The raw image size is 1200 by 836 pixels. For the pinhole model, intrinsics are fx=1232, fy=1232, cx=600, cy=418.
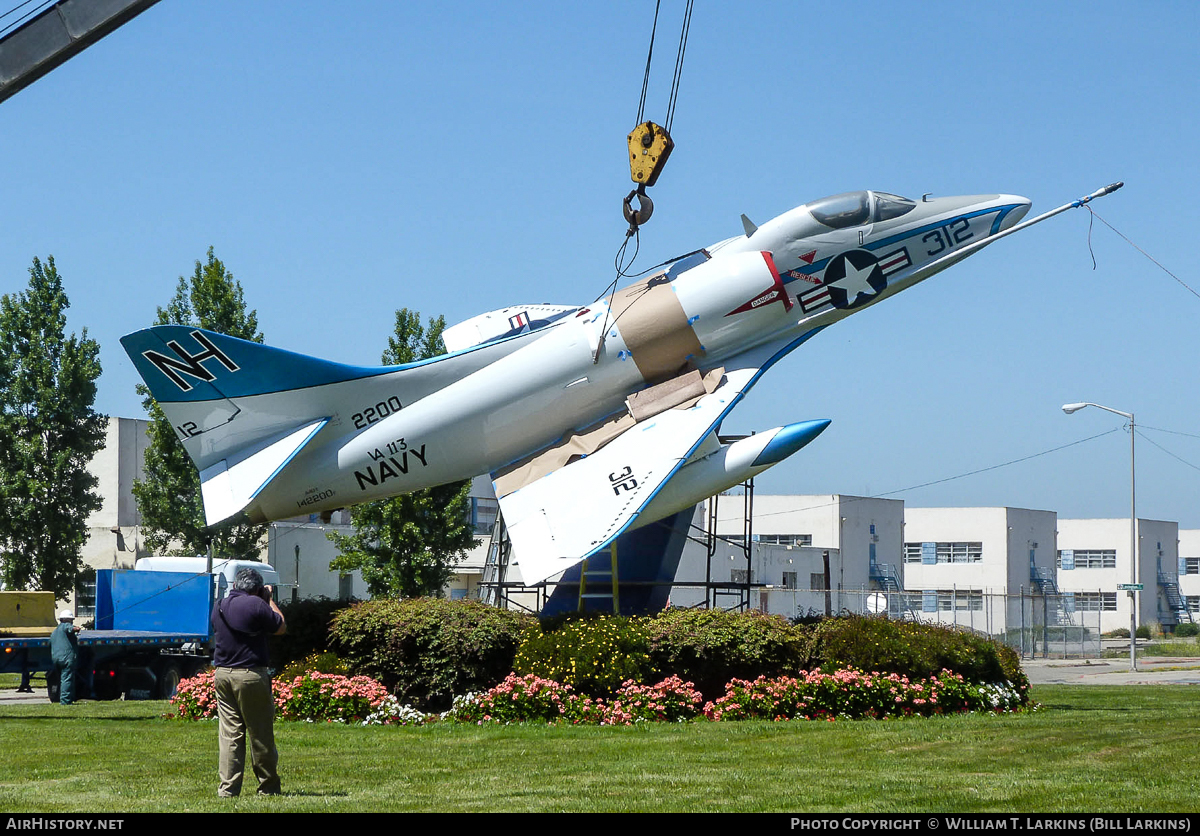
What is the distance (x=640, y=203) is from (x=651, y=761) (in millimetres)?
9530

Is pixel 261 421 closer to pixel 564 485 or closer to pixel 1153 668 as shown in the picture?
pixel 564 485

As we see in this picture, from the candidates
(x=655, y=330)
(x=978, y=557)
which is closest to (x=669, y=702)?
(x=655, y=330)

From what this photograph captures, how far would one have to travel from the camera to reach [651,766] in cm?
1228

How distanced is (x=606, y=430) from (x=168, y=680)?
39.3 ft

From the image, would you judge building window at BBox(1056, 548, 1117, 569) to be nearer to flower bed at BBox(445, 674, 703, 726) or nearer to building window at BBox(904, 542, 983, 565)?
building window at BBox(904, 542, 983, 565)

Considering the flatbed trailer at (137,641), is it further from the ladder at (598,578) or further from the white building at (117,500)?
the white building at (117,500)

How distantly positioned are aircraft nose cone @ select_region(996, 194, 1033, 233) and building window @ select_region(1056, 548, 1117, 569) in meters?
70.8

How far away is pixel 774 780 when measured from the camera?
1114cm

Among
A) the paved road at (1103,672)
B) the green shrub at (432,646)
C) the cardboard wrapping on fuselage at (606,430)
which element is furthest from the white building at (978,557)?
the green shrub at (432,646)

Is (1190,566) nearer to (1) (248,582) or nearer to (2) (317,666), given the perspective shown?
(2) (317,666)

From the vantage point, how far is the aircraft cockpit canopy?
66.1ft

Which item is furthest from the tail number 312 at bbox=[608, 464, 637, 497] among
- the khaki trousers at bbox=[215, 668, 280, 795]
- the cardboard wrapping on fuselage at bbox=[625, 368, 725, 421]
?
the khaki trousers at bbox=[215, 668, 280, 795]
